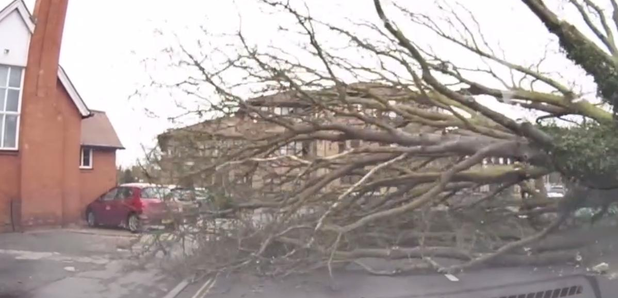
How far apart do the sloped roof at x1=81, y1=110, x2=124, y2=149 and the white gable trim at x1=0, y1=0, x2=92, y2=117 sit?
6.94 feet

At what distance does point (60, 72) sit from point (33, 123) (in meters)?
1.91

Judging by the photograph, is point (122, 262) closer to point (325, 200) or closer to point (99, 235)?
point (325, 200)

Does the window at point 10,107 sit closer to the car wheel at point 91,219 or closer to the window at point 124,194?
the car wheel at point 91,219

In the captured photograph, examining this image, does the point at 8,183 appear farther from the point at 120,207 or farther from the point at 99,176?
the point at 99,176

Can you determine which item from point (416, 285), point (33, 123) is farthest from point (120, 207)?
point (416, 285)

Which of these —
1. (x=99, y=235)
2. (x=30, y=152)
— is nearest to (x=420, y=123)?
(x=99, y=235)

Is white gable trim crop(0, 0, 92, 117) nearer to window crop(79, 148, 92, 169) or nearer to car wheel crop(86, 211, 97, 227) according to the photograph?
window crop(79, 148, 92, 169)

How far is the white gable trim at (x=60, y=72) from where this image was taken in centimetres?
2020

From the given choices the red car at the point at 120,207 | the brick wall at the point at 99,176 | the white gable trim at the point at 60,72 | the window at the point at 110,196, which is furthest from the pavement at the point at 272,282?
the brick wall at the point at 99,176

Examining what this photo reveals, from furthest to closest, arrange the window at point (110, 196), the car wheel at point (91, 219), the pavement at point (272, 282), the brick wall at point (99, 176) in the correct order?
the brick wall at point (99, 176)
the car wheel at point (91, 219)
the window at point (110, 196)
the pavement at point (272, 282)

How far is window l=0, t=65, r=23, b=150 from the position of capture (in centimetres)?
2050

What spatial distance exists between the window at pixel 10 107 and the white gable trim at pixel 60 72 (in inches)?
49.2

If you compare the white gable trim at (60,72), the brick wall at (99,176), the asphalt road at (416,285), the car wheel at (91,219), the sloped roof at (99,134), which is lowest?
the asphalt road at (416,285)

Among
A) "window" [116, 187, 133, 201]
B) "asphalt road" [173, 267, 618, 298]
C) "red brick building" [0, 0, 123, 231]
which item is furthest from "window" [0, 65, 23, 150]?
"asphalt road" [173, 267, 618, 298]
